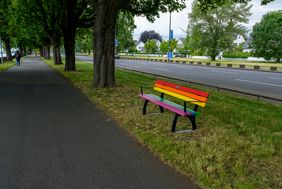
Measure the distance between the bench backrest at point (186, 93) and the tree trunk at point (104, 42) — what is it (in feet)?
14.7

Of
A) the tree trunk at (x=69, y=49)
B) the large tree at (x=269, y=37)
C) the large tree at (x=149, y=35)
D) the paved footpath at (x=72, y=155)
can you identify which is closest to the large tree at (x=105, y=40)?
the paved footpath at (x=72, y=155)

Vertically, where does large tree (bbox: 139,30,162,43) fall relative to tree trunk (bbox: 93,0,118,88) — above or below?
above

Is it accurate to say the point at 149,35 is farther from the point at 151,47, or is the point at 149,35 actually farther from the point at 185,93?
the point at 185,93

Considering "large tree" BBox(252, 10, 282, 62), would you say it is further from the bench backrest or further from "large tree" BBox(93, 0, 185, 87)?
the bench backrest

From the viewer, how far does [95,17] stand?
13.1 metres

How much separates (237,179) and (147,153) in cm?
156

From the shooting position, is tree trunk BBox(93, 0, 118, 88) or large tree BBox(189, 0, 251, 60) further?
large tree BBox(189, 0, 251, 60)

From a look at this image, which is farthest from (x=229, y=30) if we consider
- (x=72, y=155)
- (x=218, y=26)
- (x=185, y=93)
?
(x=72, y=155)

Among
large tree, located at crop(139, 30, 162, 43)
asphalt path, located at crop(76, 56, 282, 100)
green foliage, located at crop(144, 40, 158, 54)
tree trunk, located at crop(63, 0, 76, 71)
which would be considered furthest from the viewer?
large tree, located at crop(139, 30, 162, 43)

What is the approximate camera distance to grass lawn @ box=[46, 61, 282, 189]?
12.7 feet

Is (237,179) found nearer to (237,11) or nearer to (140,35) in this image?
(237,11)

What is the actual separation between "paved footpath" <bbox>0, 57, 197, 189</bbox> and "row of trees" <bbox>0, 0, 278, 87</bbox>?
13.9ft

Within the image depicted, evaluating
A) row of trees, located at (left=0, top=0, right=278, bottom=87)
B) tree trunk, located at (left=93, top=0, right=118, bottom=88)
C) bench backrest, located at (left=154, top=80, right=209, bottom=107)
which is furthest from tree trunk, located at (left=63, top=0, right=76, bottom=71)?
bench backrest, located at (left=154, top=80, right=209, bottom=107)

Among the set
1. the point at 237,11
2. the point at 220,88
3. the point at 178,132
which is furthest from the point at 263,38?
the point at 178,132
